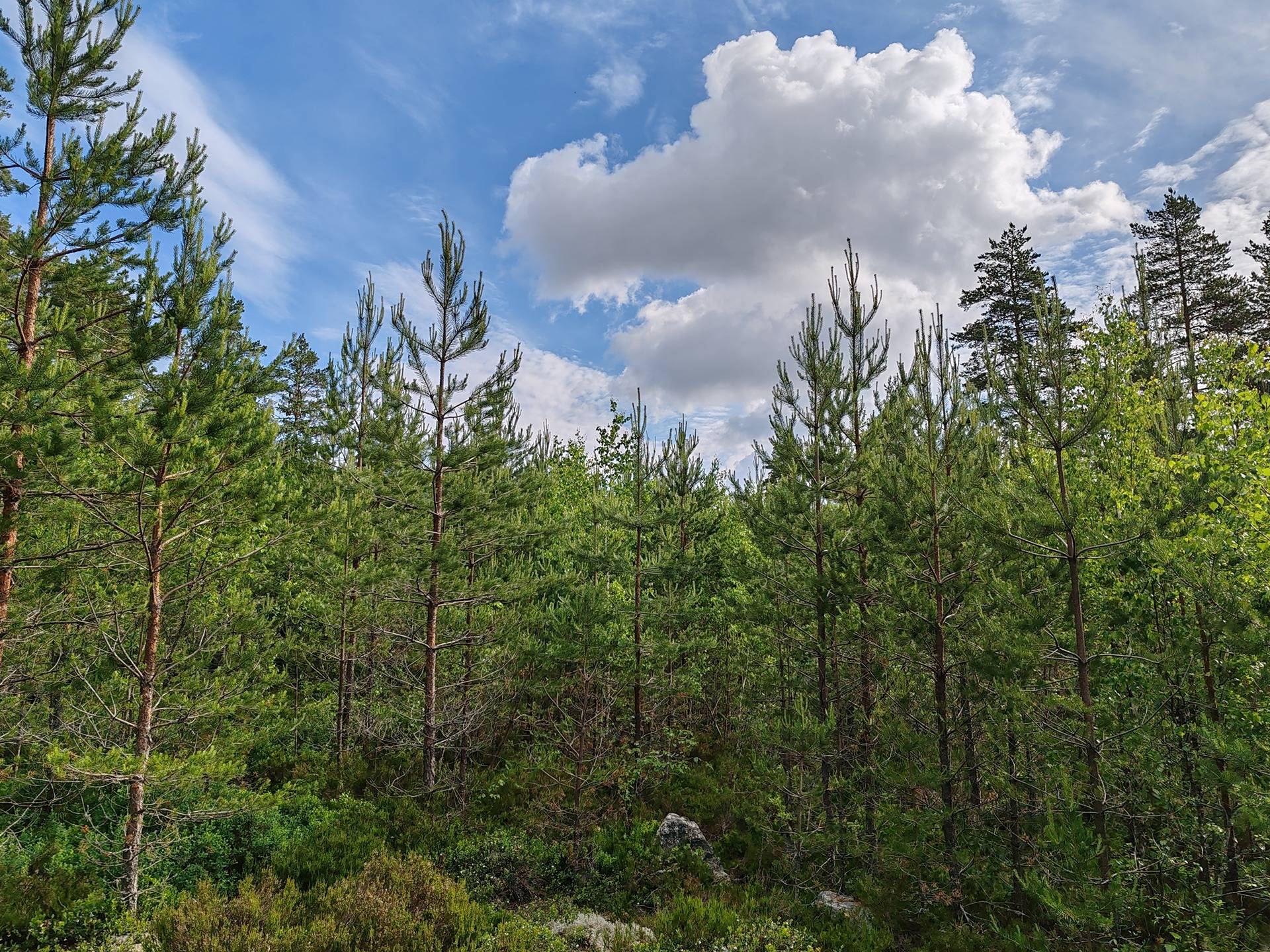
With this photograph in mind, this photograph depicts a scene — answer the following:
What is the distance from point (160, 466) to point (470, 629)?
7393mm

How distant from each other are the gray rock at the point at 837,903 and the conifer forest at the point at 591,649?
8 cm

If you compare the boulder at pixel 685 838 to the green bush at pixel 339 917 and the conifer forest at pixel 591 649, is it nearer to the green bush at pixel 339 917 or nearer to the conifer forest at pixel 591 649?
the conifer forest at pixel 591 649

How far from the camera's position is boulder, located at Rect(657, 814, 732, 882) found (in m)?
11.4

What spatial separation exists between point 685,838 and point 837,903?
2913 mm

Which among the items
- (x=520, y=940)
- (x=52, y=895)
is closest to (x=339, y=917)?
(x=520, y=940)

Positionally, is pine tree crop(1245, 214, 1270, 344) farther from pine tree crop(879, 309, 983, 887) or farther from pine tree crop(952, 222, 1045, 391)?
pine tree crop(879, 309, 983, 887)

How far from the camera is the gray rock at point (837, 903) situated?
9.80 m

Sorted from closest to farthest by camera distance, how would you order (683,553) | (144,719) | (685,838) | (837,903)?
(144,719) < (837,903) < (685,838) < (683,553)

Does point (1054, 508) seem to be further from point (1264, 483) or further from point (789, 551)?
point (789, 551)

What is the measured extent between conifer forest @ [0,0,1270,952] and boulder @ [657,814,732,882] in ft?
0.32

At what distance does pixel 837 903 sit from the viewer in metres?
10.2

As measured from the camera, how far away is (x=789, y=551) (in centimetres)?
1191

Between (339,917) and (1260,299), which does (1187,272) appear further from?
(339,917)

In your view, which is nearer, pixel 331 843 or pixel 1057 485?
pixel 1057 485
